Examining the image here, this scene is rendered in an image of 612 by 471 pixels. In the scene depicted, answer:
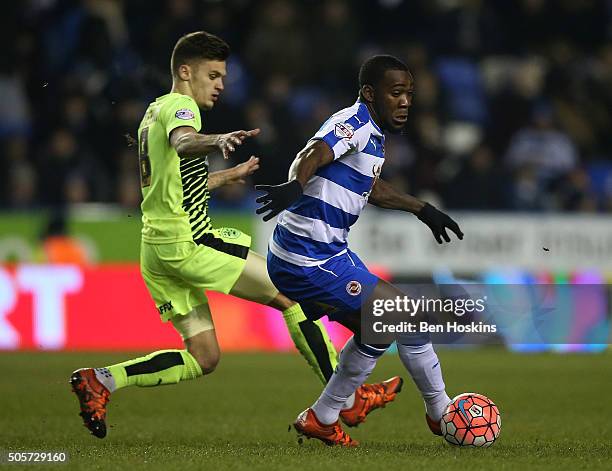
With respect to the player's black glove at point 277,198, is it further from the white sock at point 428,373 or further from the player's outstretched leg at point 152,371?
the player's outstretched leg at point 152,371

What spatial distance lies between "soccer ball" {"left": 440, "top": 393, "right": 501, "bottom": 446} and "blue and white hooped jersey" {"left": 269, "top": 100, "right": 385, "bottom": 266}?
935 millimetres

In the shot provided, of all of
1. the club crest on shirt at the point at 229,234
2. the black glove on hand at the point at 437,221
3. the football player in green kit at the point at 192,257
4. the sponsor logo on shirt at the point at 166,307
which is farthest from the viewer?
the club crest on shirt at the point at 229,234

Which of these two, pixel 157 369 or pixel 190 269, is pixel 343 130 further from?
pixel 157 369

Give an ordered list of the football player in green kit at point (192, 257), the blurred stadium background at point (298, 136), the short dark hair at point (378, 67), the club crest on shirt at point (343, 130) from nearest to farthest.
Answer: the club crest on shirt at point (343, 130), the short dark hair at point (378, 67), the football player in green kit at point (192, 257), the blurred stadium background at point (298, 136)

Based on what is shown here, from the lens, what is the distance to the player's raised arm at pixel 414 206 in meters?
6.10

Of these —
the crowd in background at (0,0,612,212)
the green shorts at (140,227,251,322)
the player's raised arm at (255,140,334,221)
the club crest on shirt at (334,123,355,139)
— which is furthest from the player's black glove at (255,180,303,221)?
the crowd in background at (0,0,612,212)

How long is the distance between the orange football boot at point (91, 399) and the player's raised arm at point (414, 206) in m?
1.63

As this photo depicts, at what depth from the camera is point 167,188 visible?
6348mm

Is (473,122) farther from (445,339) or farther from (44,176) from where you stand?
(445,339)

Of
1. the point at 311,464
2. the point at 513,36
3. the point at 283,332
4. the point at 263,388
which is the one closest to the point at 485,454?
the point at 311,464

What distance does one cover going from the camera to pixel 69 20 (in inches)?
539

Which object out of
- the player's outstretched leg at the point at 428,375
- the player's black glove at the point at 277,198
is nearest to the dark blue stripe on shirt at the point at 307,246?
the player's outstretched leg at the point at 428,375

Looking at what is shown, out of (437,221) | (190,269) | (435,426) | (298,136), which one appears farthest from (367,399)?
(298,136)

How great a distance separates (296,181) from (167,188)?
49.8 inches
